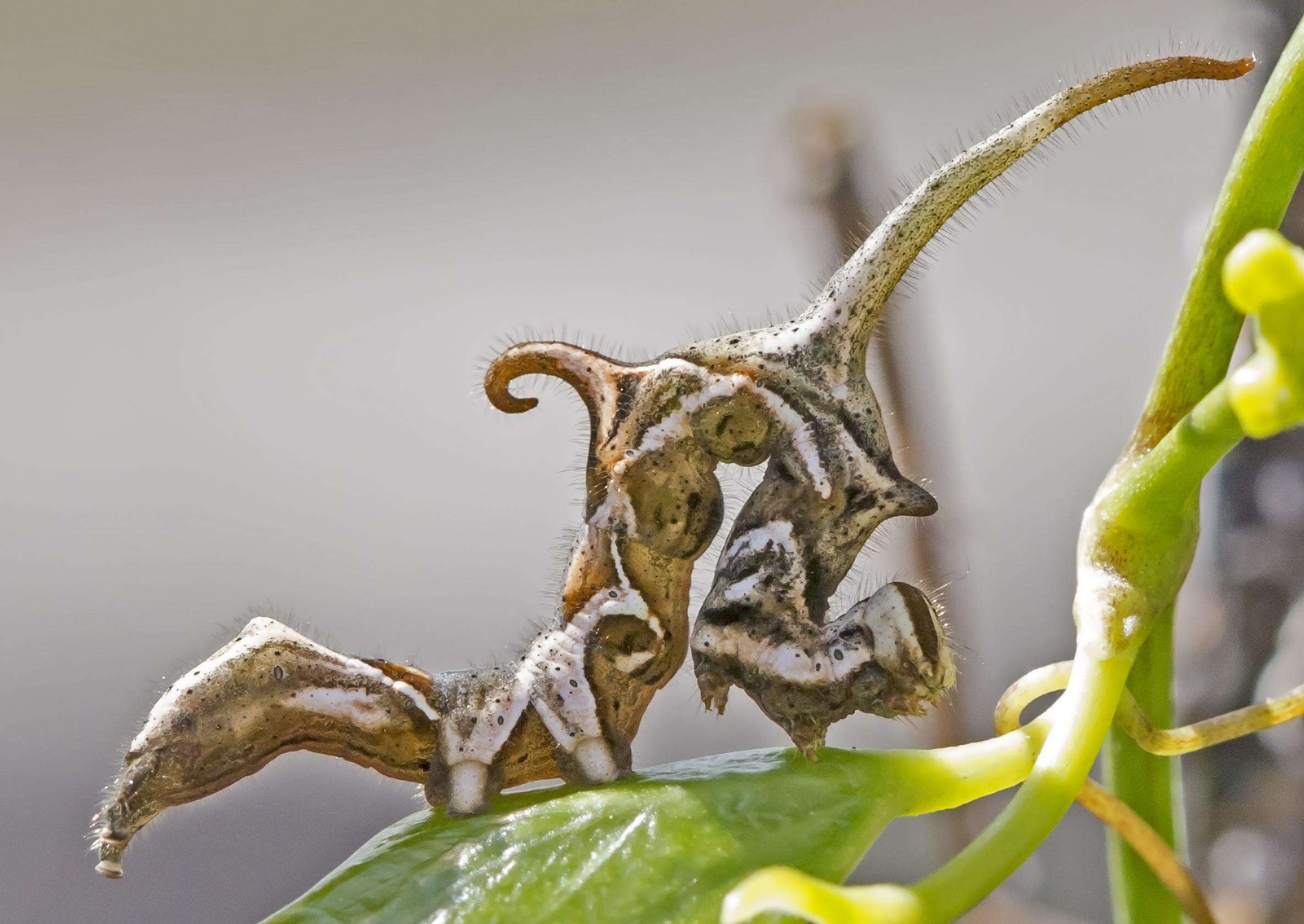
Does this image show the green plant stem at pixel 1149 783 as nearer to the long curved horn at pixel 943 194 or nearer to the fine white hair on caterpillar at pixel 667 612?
the fine white hair on caterpillar at pixel 667 612

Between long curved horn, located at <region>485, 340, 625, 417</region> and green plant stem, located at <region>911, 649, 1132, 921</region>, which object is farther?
long curved horn, located at <region>485, 340, 625, 417</region>

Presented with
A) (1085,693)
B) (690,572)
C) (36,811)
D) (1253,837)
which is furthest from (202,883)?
(1085,693)

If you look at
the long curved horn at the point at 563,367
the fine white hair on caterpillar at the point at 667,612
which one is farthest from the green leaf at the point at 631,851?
the long curved horn at the point at 563,367

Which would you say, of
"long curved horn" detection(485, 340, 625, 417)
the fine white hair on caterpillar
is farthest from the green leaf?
"long curved horn" detection(485, 340, 625, 417)

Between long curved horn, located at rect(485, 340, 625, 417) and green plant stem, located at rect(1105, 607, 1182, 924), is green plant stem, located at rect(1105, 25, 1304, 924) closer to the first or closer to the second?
green plant stem, located at rect(1105, 607, 1182, 924)

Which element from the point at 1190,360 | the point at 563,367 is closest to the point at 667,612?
the point at 563,367
